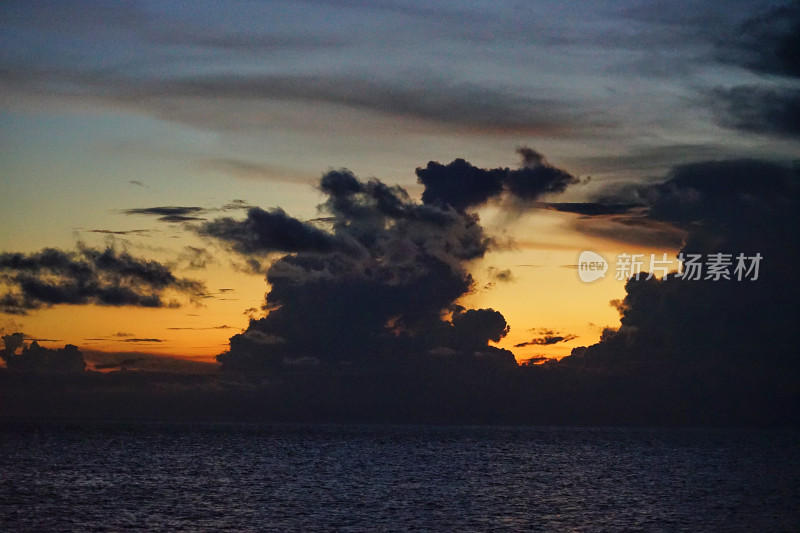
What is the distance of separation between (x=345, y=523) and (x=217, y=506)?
21930mm

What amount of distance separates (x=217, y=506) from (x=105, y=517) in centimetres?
1561

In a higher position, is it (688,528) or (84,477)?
(688,528)

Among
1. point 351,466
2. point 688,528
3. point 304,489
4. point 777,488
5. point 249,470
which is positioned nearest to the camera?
point 688,528

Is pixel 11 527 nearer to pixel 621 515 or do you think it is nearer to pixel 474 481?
pixel 621 515

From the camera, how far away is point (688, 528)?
3406 inches

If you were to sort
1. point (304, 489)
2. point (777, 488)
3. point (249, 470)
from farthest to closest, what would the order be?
point (249, 470) < point (777, 488) < point (304, 489)

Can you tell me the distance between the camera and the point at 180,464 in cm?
18088

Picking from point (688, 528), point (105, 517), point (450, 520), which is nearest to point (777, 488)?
point (688, 528)

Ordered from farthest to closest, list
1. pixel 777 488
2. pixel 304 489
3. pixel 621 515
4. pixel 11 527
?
pixel 777 488 → pixel 304 489 → pixel 621 515 → pixel 11 527

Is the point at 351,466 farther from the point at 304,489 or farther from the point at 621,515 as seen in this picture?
the point at 621,515

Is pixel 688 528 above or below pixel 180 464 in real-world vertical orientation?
above

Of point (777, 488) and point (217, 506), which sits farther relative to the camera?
point (777, 488)

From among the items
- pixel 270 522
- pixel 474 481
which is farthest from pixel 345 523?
pixel 474 481

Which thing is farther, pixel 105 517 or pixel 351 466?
pixel 351 466
